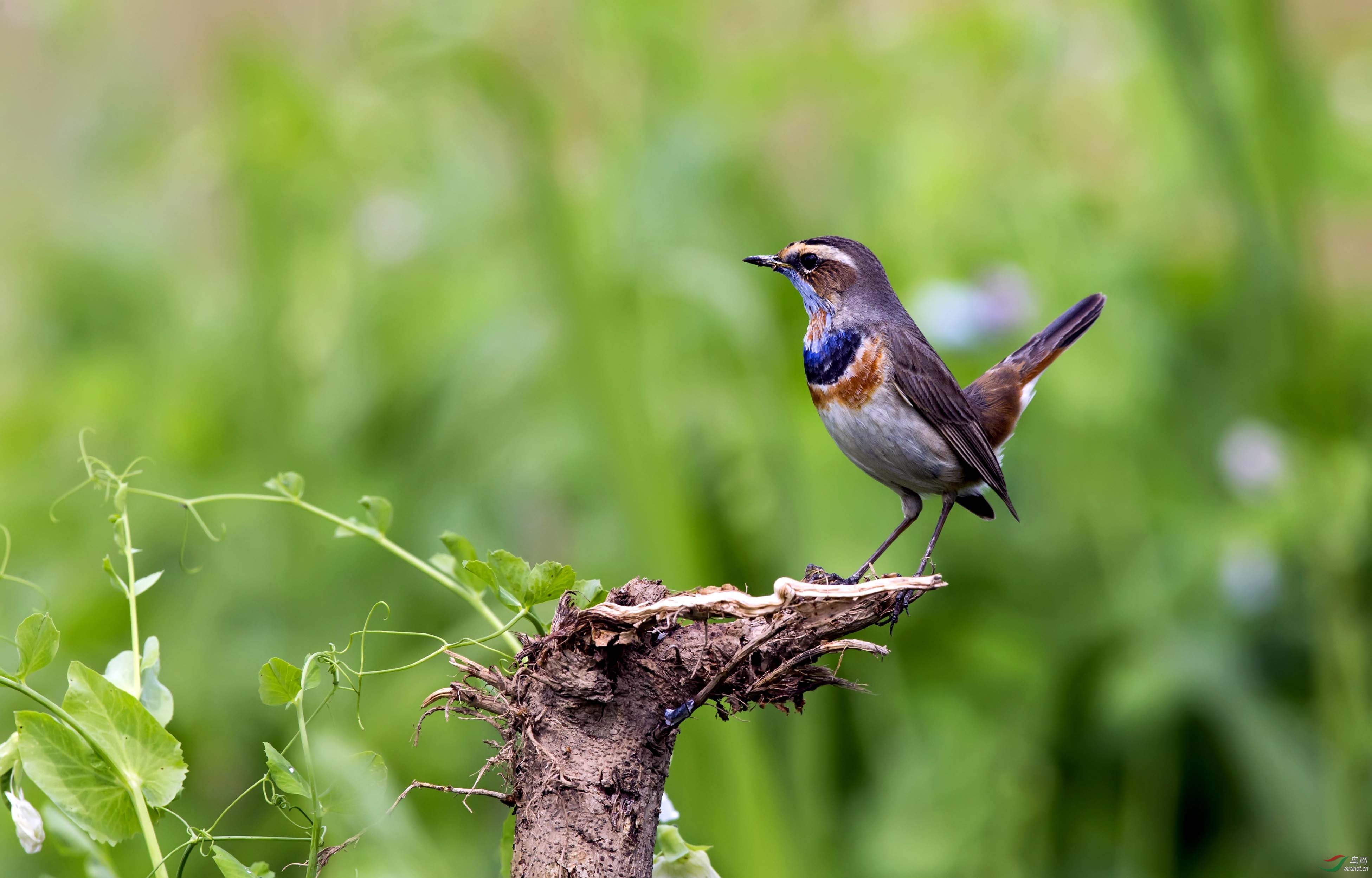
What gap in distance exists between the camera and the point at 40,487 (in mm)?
3787

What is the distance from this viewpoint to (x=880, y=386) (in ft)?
5.49

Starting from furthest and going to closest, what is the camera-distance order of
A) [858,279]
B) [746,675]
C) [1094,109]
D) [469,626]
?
[1094,109], [469,626], [858,279], [746,675]

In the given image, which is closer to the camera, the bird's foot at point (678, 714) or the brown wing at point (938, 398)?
the bird's foot at point (678, 714)

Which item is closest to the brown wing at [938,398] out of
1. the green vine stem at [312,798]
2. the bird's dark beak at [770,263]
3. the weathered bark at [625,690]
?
the bird's dark beak at [770,263]

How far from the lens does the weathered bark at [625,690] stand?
89 centimetres

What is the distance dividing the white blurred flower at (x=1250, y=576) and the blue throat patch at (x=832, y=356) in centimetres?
207

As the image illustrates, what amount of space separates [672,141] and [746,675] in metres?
3.08

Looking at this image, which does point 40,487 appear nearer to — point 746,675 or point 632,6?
point 632,6

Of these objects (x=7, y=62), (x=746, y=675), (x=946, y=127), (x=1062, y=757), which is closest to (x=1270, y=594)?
(x=1062, y=757)

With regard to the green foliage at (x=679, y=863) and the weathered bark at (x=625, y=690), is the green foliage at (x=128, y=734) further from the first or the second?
the green foliage at (x=679, y=863)

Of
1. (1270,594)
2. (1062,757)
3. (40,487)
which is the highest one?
(40,487)

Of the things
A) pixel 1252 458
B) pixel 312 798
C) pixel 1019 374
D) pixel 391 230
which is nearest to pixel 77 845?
pixel 312 798

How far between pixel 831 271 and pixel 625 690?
2.98ft

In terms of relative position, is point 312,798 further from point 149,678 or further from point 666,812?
point 666,812
